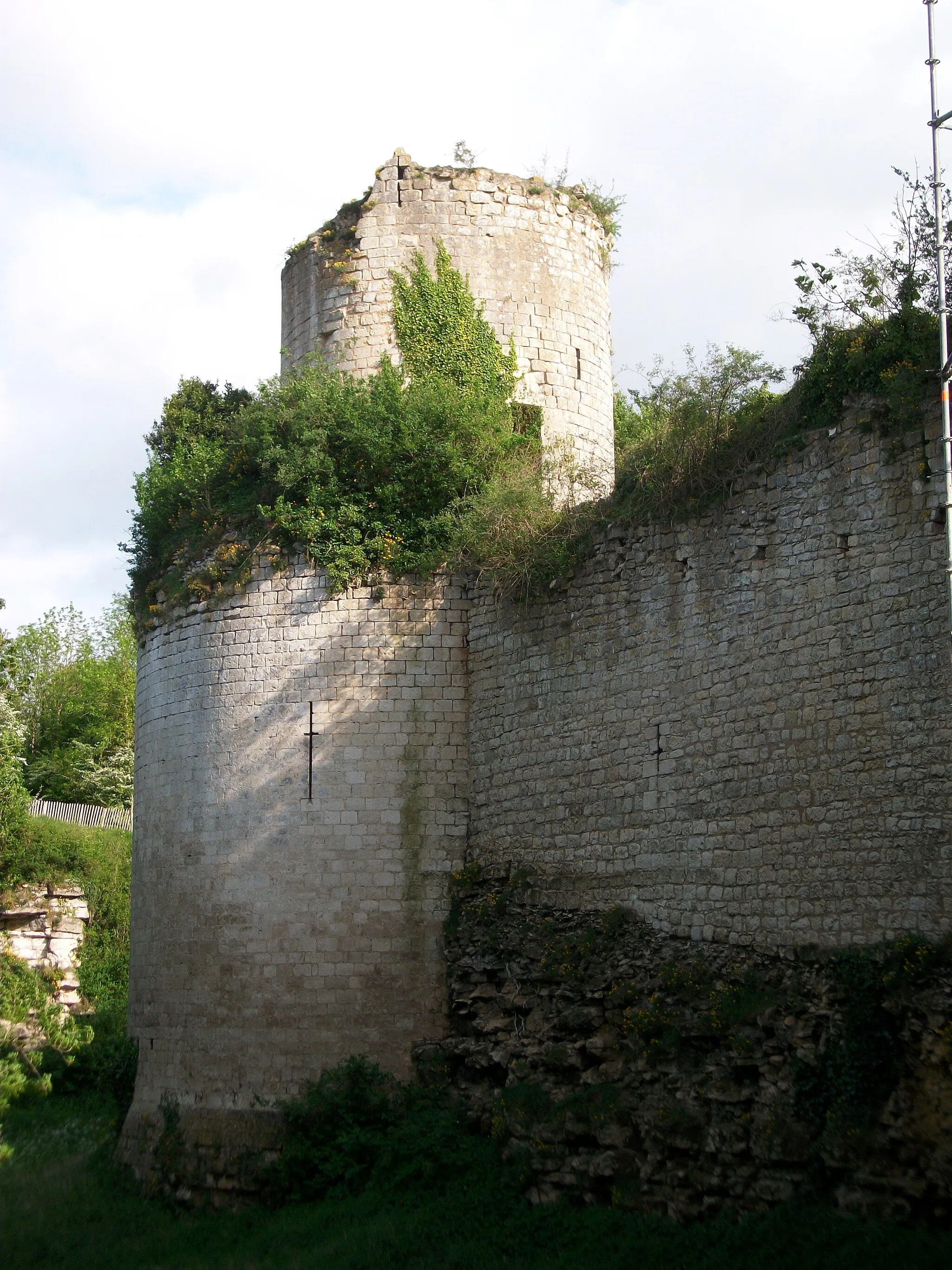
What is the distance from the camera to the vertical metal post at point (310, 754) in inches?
555

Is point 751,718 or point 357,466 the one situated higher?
point 357,466

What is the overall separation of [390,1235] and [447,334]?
976cm

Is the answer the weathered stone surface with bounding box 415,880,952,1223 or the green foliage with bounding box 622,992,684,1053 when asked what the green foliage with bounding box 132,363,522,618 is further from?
the green foliage with bounding box 622,992,684,1053

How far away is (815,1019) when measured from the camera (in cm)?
978

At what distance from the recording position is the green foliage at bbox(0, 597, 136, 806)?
30.3 metres

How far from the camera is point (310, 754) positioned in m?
14.2

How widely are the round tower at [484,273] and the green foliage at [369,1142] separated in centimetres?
735

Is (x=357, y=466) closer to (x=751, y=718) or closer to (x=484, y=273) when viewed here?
(x=484, y=273)

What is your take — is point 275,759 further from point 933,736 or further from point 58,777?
point 58,777

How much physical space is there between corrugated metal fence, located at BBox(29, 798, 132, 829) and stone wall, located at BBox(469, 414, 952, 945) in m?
12.1

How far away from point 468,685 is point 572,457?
293 cm

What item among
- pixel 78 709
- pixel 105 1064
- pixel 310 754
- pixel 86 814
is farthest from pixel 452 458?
pixel 78 709

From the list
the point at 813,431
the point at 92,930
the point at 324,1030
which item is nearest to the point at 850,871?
the point at 813,431

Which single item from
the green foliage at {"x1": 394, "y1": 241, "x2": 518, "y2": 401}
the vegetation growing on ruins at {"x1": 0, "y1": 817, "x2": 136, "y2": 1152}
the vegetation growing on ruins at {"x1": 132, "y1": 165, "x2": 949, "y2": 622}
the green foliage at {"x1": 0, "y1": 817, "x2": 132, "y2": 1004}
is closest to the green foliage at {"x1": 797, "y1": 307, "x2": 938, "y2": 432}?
the vegetation growing on ruins at {"x1": 132, "y1": 165, "x2": 949, "y2": 622}
